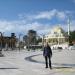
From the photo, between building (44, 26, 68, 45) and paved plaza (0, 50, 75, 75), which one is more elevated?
building (44, 26, 68, 45)

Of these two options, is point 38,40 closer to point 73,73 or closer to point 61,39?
point 61,39

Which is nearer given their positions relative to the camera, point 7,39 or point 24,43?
point 7,39

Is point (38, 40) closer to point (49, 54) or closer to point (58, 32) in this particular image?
point (58, 32)

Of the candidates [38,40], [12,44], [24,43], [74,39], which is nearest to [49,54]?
[12,44]

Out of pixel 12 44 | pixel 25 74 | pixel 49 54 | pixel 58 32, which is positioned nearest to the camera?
pixel 25 74

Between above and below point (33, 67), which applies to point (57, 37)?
above

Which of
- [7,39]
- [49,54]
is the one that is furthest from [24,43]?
[49,54]

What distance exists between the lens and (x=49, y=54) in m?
21.2

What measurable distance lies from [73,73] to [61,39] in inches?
6488

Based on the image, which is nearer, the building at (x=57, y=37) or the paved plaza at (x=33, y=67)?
the paved plaza at (x=33, y=67)

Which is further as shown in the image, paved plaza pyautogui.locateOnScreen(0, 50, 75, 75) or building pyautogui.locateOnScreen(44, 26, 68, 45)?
building pyautogui.locateOnScreen(44, 26, 68, 45)

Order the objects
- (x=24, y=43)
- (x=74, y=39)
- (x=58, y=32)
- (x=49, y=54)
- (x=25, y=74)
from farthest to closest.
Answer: (x=58, y=32) → (x=74, y=39) → (x=24, y=43) → (x=49, y=54) → (x=25, y=74)

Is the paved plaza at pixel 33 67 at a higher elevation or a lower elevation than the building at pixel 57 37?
lower

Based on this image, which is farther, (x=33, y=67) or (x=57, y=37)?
(x=57, y=37)
